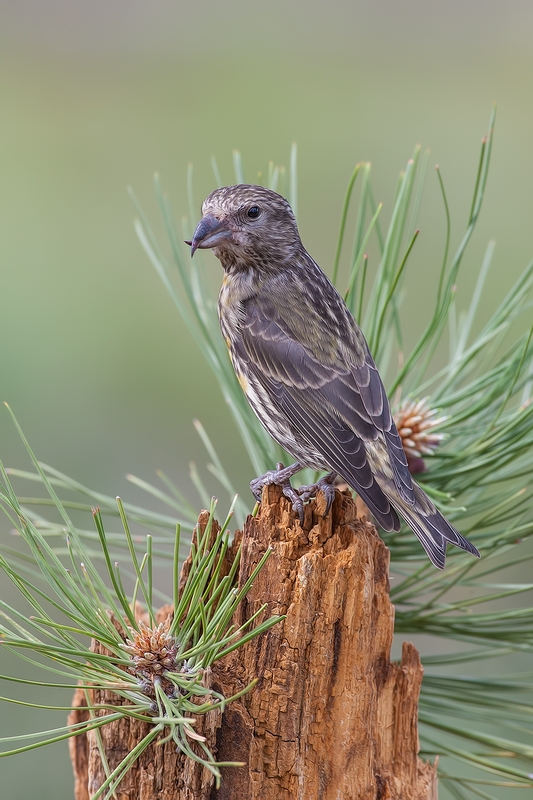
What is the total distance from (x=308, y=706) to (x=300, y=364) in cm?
124

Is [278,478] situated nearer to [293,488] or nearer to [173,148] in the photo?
[293,488]

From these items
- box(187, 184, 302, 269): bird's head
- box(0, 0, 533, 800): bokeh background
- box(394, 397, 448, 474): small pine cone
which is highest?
box(0, 0, 533, 800): bokeh background

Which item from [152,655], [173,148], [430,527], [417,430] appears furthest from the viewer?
[173,148]

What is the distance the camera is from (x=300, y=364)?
8.48ft

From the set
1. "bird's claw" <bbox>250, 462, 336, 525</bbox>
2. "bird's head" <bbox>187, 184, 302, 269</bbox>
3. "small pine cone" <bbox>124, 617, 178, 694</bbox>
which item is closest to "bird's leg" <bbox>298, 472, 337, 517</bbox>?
"bird's claw" <bbox>250, 462, 336, 525</bbox>

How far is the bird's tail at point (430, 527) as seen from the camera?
6.35 ft

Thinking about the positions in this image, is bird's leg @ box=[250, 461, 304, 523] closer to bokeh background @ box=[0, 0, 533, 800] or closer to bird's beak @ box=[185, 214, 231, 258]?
bird's beak @ box=[185, 214, 231, 258]

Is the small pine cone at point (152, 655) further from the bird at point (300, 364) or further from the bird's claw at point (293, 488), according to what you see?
the bird at point (300, 364)

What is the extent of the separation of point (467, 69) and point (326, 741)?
507 centimetres

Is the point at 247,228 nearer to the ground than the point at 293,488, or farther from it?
farther from it

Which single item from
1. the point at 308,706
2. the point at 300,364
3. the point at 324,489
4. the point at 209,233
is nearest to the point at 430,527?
the point at 324,489

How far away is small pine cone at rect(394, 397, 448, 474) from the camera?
7.10 ft

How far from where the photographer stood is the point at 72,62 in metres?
5.37

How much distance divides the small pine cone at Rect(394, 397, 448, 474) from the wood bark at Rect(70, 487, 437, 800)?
55cm
